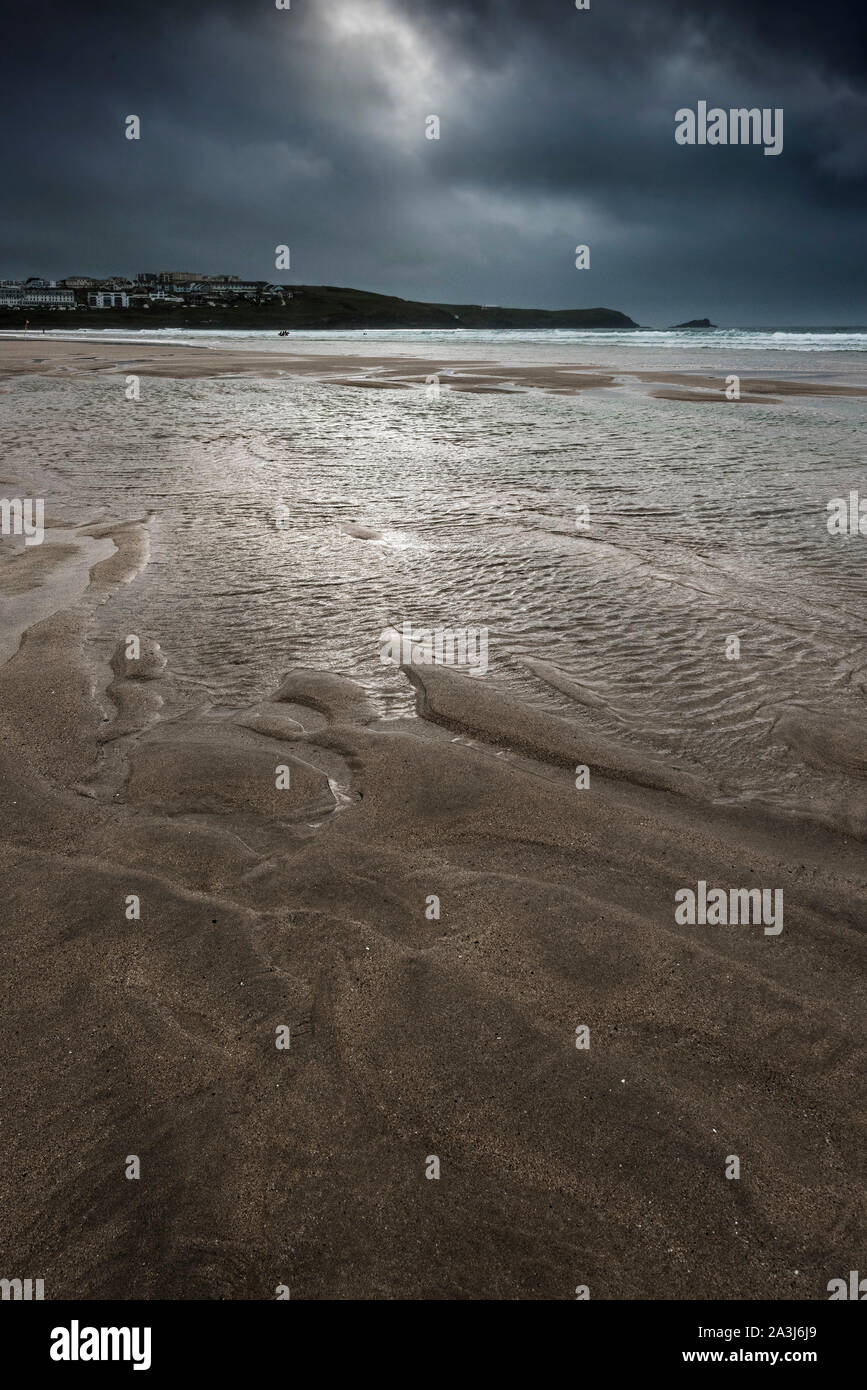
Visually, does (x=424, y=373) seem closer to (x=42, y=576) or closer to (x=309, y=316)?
(x=42, y=576)

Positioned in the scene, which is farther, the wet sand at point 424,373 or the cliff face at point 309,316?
the cliff face at point 309,316

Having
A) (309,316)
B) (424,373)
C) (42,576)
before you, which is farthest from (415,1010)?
(309,316)

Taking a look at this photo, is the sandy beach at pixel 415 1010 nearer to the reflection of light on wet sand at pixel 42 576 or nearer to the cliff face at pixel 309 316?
the reflection of light on wet sand at pixel 42 576

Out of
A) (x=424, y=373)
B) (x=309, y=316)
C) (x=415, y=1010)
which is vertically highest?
(x=309, y=316)

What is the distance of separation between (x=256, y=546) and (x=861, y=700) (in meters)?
5.80

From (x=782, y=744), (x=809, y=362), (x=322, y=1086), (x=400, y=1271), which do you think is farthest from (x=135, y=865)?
(x=809, y=362)

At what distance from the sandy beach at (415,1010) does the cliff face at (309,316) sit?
114136 millimetres

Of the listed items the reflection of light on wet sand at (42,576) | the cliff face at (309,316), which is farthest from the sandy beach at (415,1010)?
the cliff face at (309,316)

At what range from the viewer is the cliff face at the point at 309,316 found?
106 m

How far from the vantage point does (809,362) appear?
40188mm

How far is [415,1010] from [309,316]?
134793 mm

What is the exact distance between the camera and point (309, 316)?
399ft

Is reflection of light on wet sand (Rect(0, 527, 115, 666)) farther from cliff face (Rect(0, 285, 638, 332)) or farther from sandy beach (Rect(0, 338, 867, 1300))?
cliff face (Rect(0, 285, 638, 332))

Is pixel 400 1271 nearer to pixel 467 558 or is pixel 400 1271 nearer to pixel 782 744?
pixel 782 744
